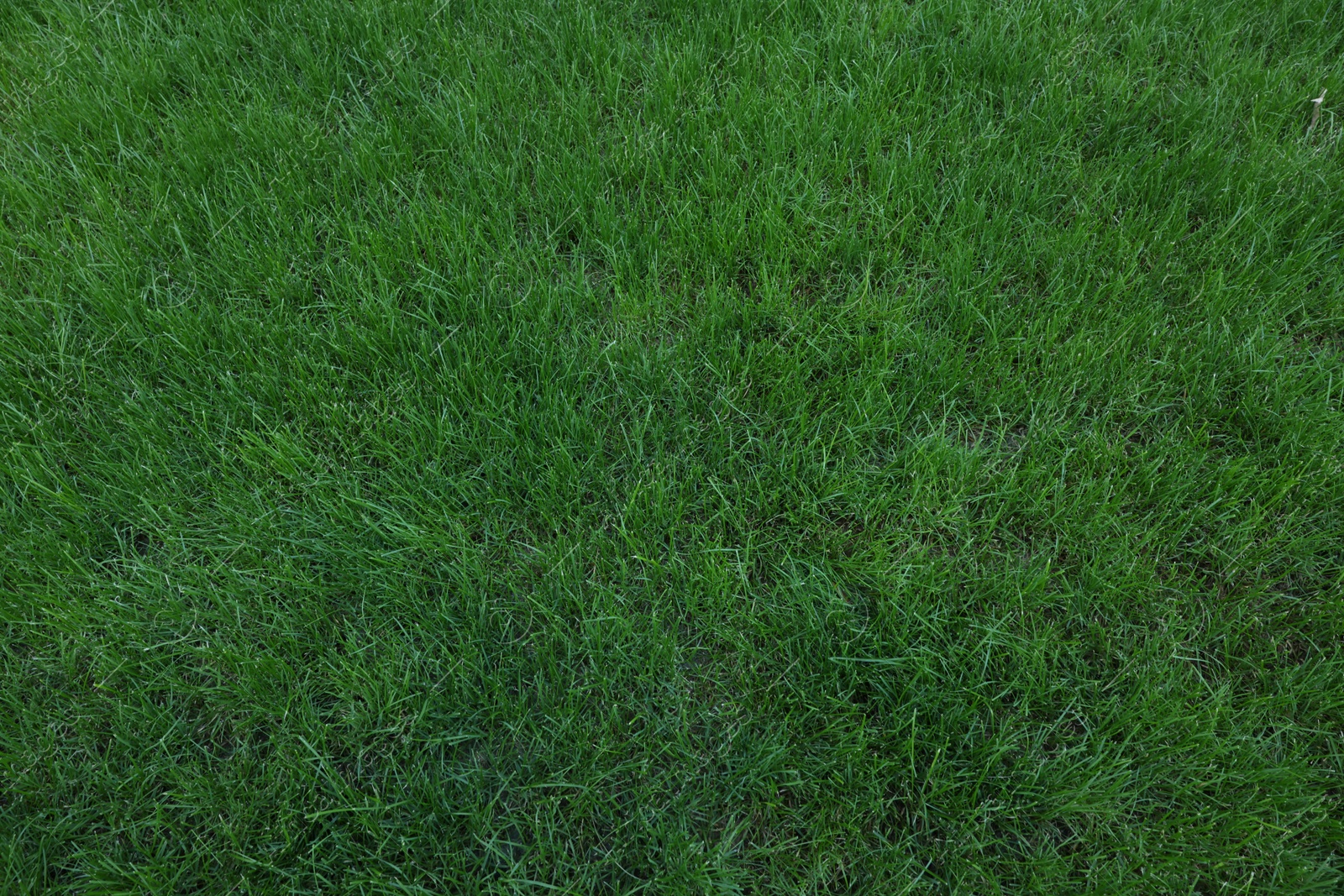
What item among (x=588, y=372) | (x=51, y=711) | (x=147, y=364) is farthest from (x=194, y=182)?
(x=51, y=711)

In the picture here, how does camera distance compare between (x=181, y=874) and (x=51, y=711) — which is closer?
(x=181, y=874)

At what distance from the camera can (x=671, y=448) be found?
2375 millimetres

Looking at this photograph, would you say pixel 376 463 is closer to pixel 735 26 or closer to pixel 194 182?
pixel 194 182

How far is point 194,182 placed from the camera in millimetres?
2799

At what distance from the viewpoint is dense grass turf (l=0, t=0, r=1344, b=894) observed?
6.05 ft

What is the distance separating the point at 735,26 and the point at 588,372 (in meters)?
1.66

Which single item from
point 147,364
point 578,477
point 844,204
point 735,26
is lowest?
point 578,477

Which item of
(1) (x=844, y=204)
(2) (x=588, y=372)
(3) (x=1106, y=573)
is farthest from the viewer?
(1) (x=844, y=204)

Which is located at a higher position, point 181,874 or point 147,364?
point 147,364

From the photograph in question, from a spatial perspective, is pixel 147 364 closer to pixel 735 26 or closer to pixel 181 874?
pixel 181 874

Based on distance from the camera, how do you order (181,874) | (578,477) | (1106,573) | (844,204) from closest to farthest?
1. (181,874)
2. (1106,573)
3. (578,477)
4. (844,204)

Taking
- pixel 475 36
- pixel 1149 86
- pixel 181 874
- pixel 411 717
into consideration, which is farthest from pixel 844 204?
pixel 181 874

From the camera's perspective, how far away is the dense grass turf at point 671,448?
1.84 metres

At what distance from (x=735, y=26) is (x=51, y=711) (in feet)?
9.95
